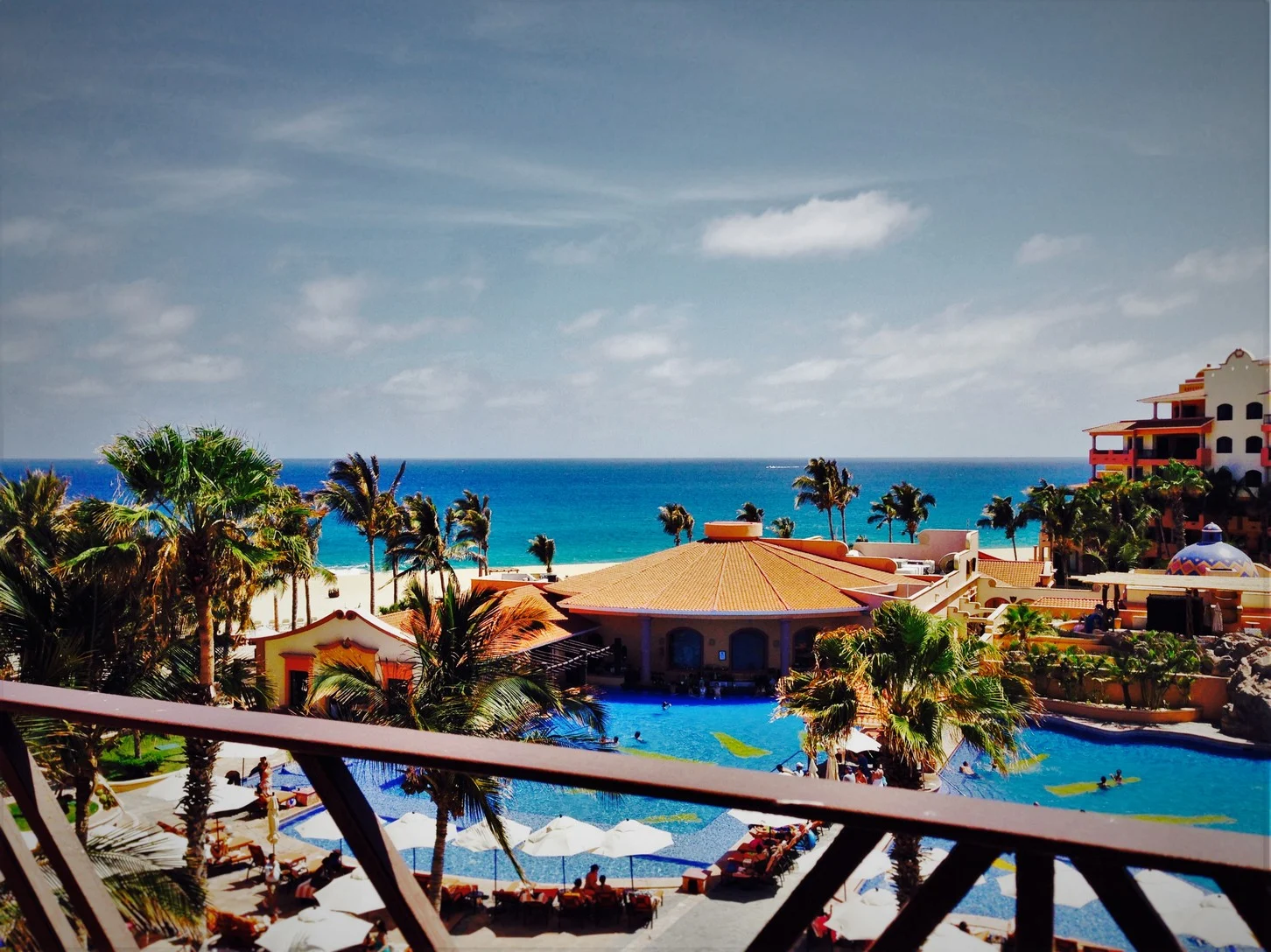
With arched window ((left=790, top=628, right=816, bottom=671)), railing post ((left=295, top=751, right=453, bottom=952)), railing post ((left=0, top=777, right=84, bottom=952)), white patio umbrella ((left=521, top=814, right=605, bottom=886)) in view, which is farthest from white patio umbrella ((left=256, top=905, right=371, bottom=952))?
arched window ((left=790, top=628, right=816, bottom=671))

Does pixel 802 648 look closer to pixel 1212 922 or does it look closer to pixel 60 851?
pixel 60 851

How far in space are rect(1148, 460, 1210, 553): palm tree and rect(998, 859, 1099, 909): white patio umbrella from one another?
180 feet

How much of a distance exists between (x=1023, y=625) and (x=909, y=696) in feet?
64.9

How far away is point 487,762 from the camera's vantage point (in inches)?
68.7

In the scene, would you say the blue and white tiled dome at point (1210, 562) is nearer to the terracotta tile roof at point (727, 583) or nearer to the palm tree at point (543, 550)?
the terracotta tile roof at point (727, 583)

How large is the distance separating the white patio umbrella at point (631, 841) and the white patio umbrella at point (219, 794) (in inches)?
253

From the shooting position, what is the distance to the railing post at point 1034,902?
1.54 m

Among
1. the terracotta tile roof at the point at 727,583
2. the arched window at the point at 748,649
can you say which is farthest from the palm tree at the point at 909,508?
the arched window at the point at 748,649

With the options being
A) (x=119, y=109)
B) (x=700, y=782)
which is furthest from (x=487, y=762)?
(x=119, y=109)

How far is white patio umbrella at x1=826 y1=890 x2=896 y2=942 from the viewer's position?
183cm

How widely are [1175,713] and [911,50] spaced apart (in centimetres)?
2445

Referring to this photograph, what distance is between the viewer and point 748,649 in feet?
109

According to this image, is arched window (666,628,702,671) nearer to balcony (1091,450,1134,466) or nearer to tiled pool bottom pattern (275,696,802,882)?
tiled pool bottom pattern (275,696,802,882)

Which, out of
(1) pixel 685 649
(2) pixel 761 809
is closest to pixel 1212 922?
(2) pixel 761 809
